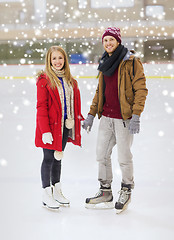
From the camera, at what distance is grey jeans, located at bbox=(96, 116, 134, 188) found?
5.39 feet

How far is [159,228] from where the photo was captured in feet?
4.87

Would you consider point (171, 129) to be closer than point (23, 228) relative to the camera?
No

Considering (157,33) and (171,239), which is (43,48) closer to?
(157,33)

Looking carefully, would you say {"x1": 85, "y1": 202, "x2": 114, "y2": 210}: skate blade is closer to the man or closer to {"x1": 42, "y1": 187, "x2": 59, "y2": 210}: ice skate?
the man

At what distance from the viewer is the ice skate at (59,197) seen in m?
1.71

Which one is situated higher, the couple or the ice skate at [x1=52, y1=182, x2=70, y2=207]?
the couple

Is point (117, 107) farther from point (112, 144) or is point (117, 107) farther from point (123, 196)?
point (123, 196)

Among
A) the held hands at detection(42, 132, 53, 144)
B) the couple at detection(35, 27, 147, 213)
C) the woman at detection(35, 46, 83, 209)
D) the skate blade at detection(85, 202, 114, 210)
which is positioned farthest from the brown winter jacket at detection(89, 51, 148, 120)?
the skate blade at detection(85, 202, 114, 210)

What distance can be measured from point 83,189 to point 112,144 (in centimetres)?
38

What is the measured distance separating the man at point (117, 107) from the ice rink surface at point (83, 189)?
0.34 ft

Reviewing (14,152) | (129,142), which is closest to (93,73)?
(14,152)

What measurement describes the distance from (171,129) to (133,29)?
8.05m

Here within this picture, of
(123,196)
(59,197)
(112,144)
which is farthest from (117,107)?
(59,197)

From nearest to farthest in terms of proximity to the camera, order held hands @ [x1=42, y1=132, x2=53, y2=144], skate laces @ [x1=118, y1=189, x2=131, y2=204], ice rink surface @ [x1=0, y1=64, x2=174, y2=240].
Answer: ice rink surface @ [x1=0, y1=64, x2=174, y2=240] → held hands @ [x1=42, y1=132, x2=53, y2=144] → skate laces @ [x1=118, y1=189, x2=131, y2=204]
